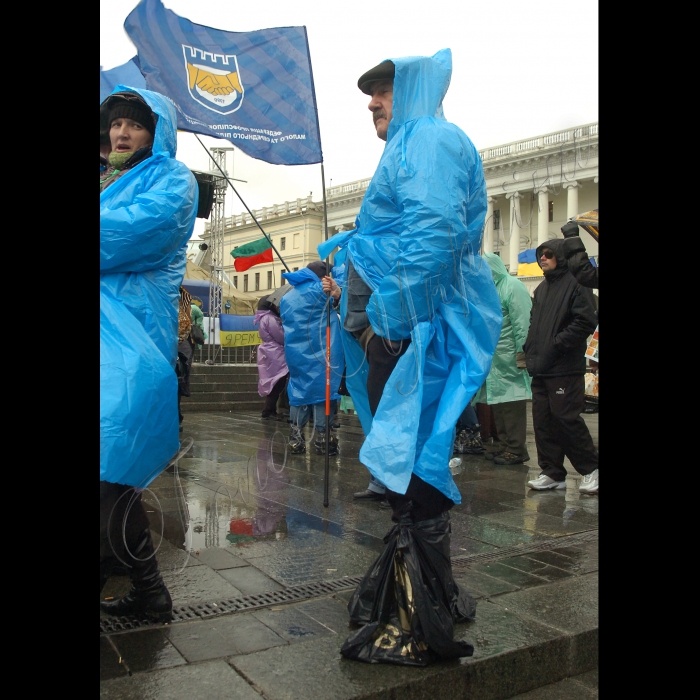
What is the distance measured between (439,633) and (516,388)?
15.6ft

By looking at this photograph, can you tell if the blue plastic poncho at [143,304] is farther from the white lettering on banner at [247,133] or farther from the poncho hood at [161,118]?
the white lettering on banner at [247,133]

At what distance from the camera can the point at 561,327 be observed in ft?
18.1

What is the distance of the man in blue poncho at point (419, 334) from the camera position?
2.32 m

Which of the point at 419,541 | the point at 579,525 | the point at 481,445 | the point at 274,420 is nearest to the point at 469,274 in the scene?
the point at 419,541

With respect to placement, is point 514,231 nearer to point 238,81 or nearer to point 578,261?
point 238,81

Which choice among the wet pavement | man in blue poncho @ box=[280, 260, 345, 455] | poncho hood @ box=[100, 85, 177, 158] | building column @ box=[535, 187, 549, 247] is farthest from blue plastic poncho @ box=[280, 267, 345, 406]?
building column @ box=[535, 187, 549, 247]

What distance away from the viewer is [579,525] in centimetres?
434

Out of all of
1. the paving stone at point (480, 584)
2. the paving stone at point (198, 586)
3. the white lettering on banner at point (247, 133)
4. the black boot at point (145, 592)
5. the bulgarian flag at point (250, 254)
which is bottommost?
the paving stone at point (480, 584)

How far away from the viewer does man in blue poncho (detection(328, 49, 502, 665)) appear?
91.5 inches

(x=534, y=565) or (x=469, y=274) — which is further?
(x=534, y=565)

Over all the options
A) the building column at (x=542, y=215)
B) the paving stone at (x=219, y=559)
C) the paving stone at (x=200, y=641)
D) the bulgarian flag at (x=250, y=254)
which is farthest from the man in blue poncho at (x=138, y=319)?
the building column at (x=542, y=215)

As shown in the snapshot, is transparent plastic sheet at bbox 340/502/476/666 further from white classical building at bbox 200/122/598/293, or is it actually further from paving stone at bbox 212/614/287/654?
white classical building at bbox 200/122/598/293

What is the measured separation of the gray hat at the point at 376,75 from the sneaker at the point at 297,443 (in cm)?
476
